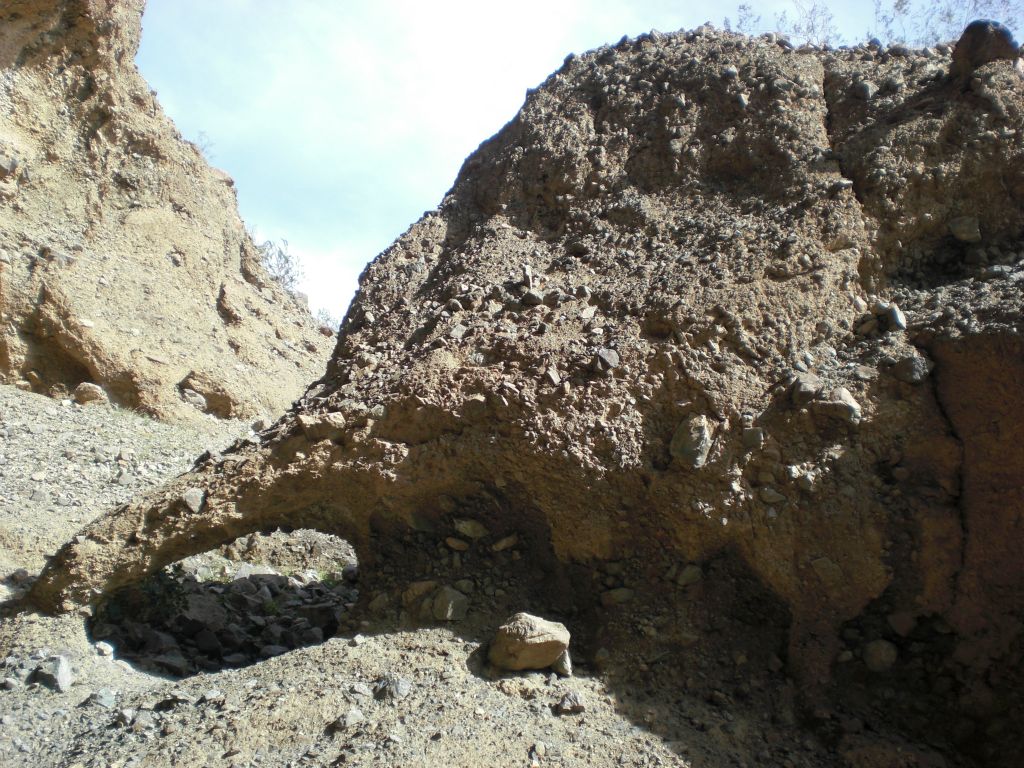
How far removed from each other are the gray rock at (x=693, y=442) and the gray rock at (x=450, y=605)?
0.99 metres

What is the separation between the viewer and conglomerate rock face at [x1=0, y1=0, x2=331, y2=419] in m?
7.62

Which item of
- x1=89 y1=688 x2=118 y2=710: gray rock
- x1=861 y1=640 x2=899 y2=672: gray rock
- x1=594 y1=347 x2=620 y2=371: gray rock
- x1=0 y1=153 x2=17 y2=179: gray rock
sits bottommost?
x1=89 y1=688 x2=118 y2=710: gray rock

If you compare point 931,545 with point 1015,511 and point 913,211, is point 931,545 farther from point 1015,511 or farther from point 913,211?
point 913,211

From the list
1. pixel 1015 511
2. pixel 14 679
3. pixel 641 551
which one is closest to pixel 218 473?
pixel 14 679

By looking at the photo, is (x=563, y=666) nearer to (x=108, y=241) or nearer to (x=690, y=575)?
(x=690, y=575)

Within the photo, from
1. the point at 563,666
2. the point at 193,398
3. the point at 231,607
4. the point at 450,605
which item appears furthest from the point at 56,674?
the point at 193,398

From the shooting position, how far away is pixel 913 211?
12.0ft

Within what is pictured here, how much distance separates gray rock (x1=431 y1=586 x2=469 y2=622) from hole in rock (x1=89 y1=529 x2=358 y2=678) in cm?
45

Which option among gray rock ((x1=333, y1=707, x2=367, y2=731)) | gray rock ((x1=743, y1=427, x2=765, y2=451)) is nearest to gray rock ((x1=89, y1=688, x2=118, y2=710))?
gray rock ((x1=333, y1=707, x2=367, y2=731))

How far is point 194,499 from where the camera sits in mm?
3555

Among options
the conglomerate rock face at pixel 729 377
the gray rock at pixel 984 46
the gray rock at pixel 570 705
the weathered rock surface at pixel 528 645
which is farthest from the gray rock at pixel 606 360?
the gray rock at pixel 984 46

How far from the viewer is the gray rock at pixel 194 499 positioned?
354cm

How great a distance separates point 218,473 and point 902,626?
2.72m

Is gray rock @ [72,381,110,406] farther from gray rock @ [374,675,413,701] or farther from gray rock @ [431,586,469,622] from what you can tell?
gray rock @ [374,675,413,701]
